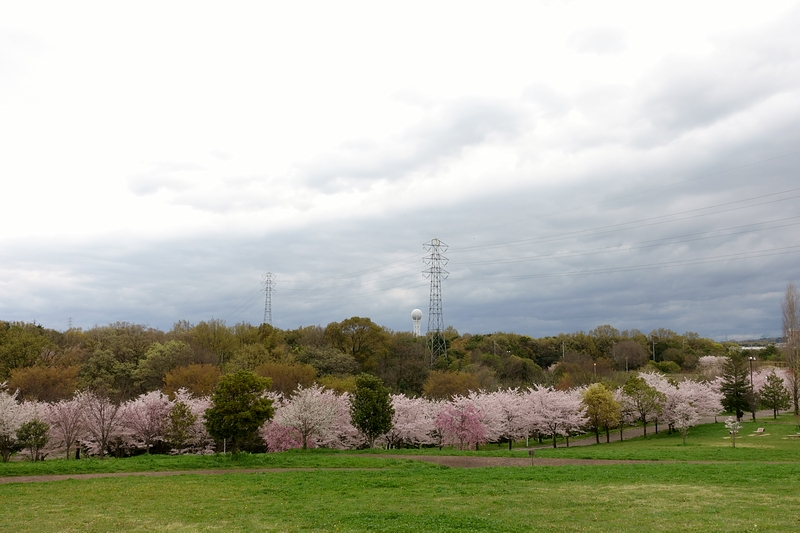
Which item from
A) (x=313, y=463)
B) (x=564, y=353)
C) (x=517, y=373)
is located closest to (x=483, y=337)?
(x=564, y=353)

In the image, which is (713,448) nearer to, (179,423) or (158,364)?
(179,423)

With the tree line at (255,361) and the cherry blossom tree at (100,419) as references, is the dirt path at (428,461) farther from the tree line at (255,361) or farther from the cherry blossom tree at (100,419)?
the tree line at (255,361)

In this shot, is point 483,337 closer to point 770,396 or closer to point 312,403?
point 770,396

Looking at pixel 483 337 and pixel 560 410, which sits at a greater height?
pixel 483 337

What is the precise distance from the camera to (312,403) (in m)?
34.1

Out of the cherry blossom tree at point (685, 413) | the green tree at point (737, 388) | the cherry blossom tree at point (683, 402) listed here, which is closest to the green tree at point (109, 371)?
the cherry blossom tree at point (683, 402)

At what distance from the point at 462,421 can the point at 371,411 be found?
9208 millimetres

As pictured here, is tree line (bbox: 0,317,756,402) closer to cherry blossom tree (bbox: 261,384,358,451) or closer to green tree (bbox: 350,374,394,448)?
cherry blossom tree (bbox: 261,384,358,451)

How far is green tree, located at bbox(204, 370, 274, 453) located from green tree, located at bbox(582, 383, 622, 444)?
97.5 feet

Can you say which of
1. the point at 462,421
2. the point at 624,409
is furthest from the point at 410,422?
the point at 624,409

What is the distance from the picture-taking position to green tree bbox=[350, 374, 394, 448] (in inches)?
1358

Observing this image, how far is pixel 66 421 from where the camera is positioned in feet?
107

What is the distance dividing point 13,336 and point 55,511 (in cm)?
4507

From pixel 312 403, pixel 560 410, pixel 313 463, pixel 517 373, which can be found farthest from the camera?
pixel 517 373
